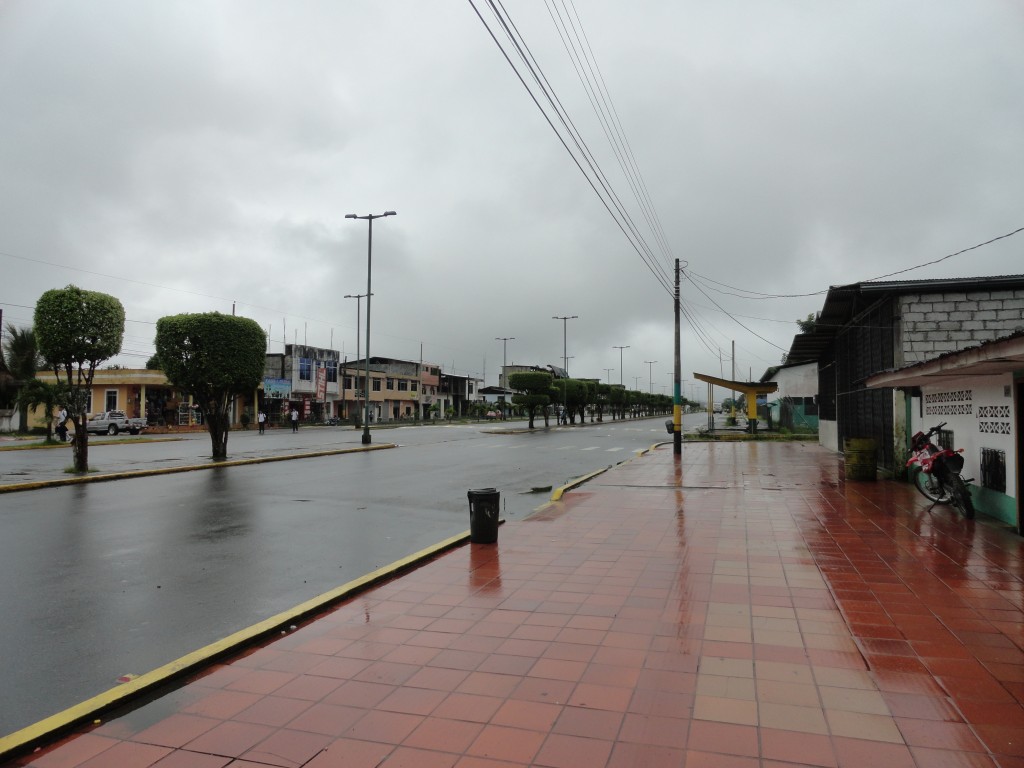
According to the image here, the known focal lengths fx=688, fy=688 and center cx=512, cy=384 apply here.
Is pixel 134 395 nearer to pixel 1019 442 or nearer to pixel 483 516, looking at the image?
pixel 483 516

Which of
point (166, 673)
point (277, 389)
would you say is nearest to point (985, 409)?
point (166, 673)

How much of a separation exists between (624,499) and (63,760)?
400 inches

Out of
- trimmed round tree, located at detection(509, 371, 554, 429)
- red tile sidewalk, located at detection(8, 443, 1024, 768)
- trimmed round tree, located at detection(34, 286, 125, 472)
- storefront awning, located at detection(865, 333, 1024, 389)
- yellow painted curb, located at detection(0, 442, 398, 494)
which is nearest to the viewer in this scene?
Result: red tile sidewalk, located at detection(8, 443, 1024, 768)

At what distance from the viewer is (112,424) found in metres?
42.5

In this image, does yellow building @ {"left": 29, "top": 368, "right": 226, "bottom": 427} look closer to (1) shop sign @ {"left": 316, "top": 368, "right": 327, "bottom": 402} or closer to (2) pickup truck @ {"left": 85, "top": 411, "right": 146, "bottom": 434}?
(2) pickup truck @ {"left": 85, "top": 411, "right": 146, "bottom": 434}

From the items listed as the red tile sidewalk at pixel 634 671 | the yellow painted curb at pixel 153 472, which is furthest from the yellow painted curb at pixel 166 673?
the yellow painted curb at pixel 153 472

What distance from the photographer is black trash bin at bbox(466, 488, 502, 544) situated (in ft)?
28.2

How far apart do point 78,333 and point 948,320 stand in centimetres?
2024

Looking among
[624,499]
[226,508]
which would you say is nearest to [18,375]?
[226,508]

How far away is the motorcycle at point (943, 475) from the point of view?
9797mm

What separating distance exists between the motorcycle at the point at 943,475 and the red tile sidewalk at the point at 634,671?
5.77ft

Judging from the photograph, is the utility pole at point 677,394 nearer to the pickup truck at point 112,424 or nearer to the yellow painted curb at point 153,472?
the yellow painted curb at point 153,472

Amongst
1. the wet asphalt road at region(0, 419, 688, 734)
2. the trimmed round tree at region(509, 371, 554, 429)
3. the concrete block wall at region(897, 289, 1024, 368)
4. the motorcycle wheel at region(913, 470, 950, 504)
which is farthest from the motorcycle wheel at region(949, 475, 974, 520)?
the trimmed round tree at region(509, 371, 554, 429)

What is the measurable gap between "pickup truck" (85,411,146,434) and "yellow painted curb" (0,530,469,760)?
4248 cm
